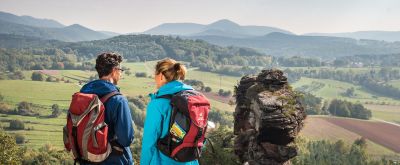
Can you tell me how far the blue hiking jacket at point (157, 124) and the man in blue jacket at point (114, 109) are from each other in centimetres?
53

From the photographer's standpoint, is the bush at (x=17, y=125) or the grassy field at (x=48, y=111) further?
the bush at (x=17, y=125)

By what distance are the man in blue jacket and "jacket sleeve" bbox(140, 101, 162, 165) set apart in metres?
0.53

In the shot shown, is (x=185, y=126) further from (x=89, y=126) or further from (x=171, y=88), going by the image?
(x=89, y=126)

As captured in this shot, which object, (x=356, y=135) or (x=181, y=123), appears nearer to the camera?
(x=181, y=123)

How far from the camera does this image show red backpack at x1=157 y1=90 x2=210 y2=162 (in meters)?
6.30

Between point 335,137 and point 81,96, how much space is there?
363ft

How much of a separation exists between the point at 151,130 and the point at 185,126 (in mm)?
618

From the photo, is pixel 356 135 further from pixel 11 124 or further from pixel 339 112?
pixel 11 124

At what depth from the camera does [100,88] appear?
7016 mm

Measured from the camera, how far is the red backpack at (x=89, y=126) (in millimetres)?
6676

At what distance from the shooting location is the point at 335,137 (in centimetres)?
10825

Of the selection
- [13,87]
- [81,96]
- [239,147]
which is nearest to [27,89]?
[13,87]

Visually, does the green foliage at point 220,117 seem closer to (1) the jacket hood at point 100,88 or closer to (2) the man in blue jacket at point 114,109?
(2) the man in blue jacket at point 114,109

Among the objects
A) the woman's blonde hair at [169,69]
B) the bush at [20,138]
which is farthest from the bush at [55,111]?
the woman's blonde hair at [169,69]
